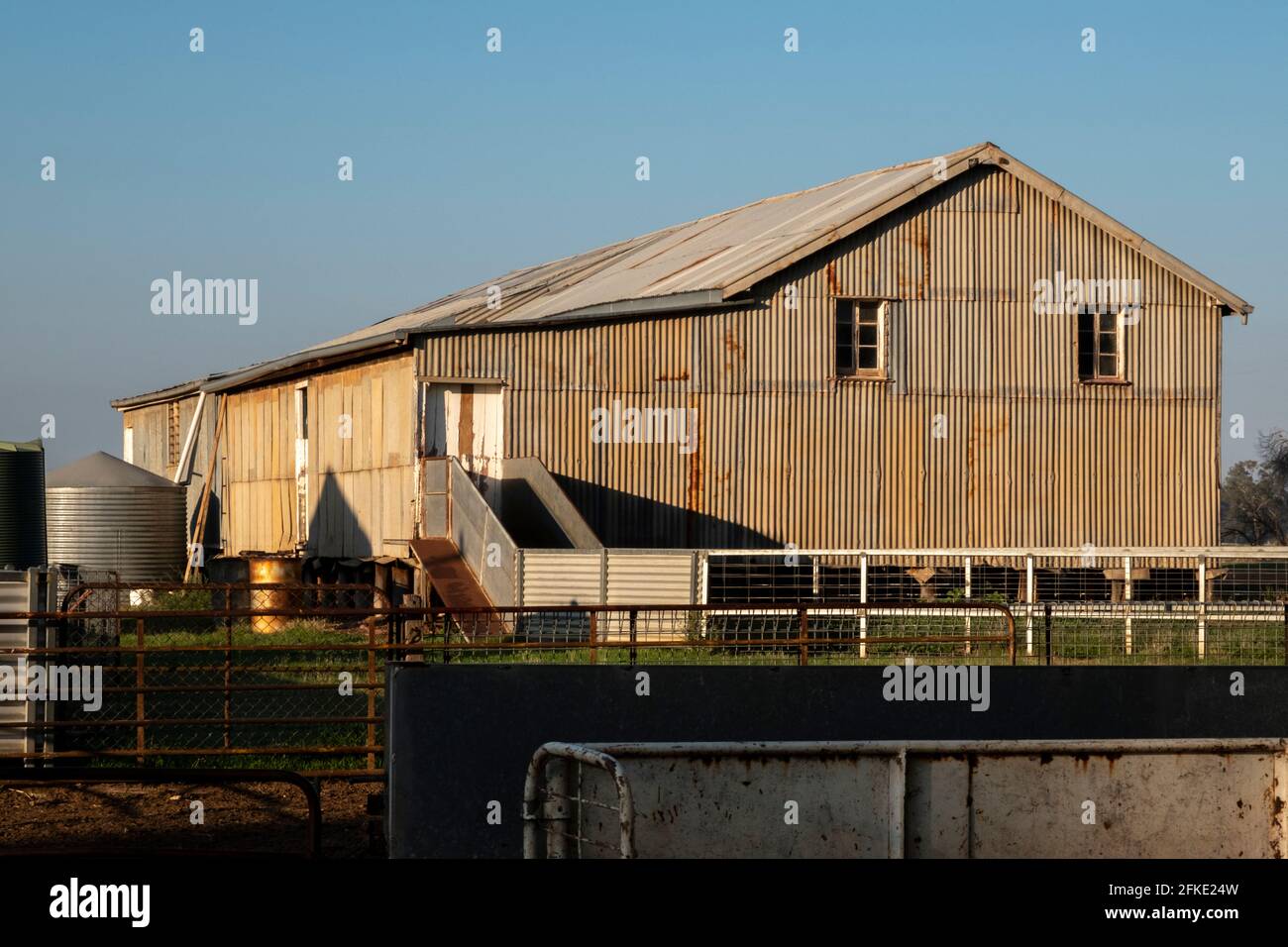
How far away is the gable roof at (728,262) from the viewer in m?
27.5

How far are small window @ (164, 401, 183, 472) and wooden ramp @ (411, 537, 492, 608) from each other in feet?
60.4

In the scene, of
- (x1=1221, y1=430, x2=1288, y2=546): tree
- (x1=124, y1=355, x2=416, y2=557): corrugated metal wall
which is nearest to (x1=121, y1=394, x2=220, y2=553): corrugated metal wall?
(x1=124, y1=355, x2=416, y2=557): corrugated metal wall

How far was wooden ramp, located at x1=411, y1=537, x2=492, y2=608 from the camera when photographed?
81.9 feet

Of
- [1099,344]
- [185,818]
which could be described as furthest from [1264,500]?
[185,818]

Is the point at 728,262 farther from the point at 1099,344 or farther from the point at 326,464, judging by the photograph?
the point at 326,464

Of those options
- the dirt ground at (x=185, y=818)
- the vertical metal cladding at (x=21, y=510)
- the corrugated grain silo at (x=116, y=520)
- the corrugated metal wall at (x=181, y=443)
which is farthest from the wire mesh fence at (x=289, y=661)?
the corrugated metal wall at (x=181, y=443)

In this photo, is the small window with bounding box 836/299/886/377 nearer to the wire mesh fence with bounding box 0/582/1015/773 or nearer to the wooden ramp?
the wire mesh fence with bounding box 0/582/1015/773

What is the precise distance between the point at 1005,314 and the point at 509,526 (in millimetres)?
9306

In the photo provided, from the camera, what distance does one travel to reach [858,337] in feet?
95.2

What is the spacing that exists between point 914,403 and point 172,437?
877 inches

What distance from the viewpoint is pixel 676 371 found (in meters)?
28.0
